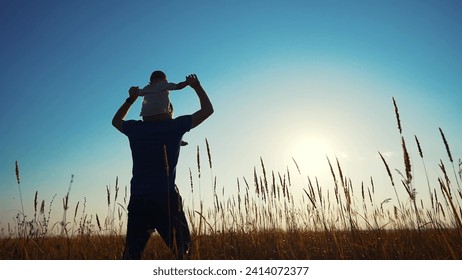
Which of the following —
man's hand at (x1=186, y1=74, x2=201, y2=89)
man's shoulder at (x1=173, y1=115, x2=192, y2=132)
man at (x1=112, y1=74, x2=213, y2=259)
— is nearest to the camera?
man at (x1=112, y1=74, x2=213, y2=259)

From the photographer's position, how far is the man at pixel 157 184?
166 centimetres

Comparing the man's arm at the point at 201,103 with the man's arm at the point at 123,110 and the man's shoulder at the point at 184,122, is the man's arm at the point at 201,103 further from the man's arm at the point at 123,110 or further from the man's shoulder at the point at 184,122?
the man's arm at the point at 123,110

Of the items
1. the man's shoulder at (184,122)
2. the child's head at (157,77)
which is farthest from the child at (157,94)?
the man's shoulder at (184,122)

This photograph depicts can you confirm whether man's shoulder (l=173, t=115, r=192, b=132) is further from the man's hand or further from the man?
the man's hand

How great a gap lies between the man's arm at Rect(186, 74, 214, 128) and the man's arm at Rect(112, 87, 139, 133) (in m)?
0.46

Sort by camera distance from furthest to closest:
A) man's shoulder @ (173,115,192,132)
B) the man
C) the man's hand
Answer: the man's hand, man's shoulder @ (173,115,192,132), the man

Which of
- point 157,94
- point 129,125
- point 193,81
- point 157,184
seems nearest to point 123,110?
point 129,125

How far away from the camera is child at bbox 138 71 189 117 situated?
1.89 m

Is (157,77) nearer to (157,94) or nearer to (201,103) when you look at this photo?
(157,94)

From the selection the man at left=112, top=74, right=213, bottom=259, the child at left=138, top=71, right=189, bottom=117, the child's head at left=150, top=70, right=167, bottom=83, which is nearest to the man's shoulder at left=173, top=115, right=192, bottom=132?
the man at left=112, top=74, right=213, bottom=259
